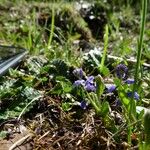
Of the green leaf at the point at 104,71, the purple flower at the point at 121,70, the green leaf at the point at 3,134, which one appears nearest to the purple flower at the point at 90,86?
the purple flower at the point at 121,70

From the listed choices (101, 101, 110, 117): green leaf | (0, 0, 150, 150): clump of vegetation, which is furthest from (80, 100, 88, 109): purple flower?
(101, 101, 110, 117): green leaf

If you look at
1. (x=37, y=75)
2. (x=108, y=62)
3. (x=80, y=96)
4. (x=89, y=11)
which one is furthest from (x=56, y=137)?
(x=89, y=11)

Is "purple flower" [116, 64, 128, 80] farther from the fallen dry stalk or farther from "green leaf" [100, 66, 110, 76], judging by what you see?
the fallen dry stalk

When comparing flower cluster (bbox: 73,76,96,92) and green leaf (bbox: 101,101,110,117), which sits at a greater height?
flower cluster (bbox: 73,76,96,92)

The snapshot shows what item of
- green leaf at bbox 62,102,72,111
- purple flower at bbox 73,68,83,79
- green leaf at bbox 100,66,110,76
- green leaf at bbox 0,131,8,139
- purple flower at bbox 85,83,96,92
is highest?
purple flower at bbox 73,68,83,79

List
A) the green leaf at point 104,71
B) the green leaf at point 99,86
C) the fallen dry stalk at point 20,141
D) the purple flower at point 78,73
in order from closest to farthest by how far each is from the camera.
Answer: the fallen dry stalk at point 20,141 < the green leaf at point 99,86 < the purple flower at point 78,73 < the green leaf at point 104,71

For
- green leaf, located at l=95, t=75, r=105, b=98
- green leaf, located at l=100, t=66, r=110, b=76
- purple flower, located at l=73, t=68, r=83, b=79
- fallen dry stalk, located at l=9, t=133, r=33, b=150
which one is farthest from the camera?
green leaf, located at l=100, t=66, r=110, b=76

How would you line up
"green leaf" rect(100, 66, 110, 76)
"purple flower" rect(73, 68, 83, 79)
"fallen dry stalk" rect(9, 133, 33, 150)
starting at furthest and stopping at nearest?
"green leaf" rect(100, 66, 110, 76)
"purple flower" rect(73, 68, 83, 79)
"fallen dry stalk" rect(9, 133, 33, 150)

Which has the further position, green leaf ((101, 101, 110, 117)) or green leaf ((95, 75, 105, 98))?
green leaf ((95, 75, 105, 98))

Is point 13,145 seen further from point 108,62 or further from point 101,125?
point 108,62

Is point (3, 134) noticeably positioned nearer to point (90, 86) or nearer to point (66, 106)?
point (66, 106)

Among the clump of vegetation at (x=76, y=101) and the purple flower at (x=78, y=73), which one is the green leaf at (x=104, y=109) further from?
the purple flower at (x=78, y=73)
